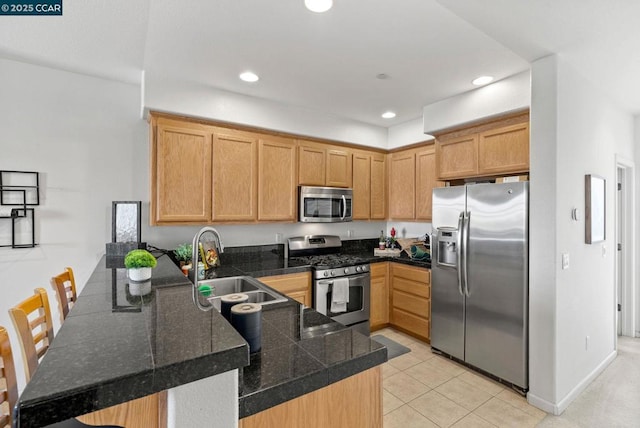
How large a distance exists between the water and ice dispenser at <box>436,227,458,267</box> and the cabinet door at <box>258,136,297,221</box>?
63.7 inches

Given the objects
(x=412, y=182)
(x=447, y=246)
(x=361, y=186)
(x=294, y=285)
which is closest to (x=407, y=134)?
(x=412, y=182)

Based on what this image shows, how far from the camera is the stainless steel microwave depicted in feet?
12.3

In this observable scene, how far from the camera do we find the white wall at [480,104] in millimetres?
2789

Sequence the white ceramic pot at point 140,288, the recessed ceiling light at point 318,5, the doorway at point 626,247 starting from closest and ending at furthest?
the white ceramic pot at point 140,288 < the recessed ceiling light at point 318,5 < the doorway at point 626,247

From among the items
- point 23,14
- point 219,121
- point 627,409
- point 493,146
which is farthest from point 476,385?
point 23,14

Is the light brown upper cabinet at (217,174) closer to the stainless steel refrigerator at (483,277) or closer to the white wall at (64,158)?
the white wall at (64,158)

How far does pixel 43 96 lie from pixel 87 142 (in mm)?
480

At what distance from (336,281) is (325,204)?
94 cm

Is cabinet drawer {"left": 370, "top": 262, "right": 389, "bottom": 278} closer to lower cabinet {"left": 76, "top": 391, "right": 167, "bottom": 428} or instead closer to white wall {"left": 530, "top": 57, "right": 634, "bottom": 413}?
white wall {"left": 530, "top": 57, "right": 634, "bottom": 413}

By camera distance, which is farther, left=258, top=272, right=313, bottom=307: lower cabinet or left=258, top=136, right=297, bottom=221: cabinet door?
left=258, top=136, right=297, bottom=221: cabinet door

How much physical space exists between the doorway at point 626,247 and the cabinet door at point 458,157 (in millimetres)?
1958

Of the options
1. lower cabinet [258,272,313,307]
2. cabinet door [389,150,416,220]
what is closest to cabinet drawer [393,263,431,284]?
cabinet door [389,150,416,220]

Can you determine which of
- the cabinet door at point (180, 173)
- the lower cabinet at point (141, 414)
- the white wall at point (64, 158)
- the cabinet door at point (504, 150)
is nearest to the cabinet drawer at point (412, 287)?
the cabinet door at point (504, 150)

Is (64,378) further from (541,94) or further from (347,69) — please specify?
(541,94)
